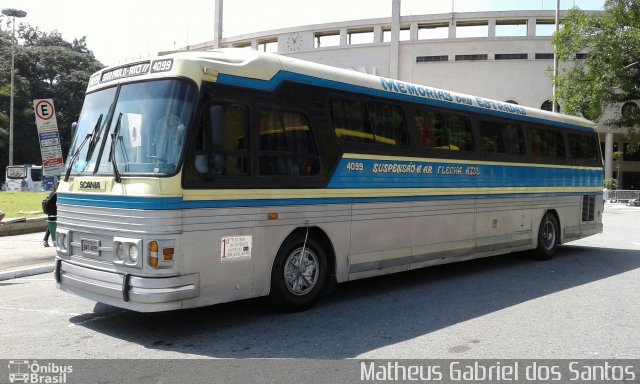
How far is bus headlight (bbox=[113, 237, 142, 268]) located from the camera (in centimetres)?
575

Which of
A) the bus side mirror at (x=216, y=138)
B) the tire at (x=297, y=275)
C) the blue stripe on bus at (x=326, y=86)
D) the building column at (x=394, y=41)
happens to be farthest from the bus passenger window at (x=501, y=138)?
the building column at (x=394, y=41)

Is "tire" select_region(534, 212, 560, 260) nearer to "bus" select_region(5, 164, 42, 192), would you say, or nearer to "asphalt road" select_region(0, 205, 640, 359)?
"asphalt road" select_region(0, 205, 640, 359)

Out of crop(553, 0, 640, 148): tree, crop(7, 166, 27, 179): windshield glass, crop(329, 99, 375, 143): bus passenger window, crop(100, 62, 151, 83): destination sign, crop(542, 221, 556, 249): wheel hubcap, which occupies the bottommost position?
crop(542, 221, 556, 249): wheel hubcap

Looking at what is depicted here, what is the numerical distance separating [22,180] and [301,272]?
4742 cm

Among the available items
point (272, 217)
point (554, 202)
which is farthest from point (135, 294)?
point (554, 202)

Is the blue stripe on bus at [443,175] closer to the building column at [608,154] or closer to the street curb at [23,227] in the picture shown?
the street curb at [23,227]

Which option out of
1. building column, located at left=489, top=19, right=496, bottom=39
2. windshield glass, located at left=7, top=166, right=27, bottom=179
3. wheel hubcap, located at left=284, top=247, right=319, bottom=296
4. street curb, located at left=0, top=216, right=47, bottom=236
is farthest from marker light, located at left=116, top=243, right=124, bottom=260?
building column, located at left=489, top=19, right=496, bottom=39

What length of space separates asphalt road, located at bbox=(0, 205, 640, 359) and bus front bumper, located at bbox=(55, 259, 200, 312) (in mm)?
426

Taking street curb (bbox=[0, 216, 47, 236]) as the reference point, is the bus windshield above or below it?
above

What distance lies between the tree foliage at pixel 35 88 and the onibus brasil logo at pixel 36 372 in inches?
2139

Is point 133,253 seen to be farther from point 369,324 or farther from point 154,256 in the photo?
point 369,324

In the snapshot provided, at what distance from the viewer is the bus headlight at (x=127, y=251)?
575 centimetres

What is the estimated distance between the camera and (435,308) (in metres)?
7.54

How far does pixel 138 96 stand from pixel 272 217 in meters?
2.04
